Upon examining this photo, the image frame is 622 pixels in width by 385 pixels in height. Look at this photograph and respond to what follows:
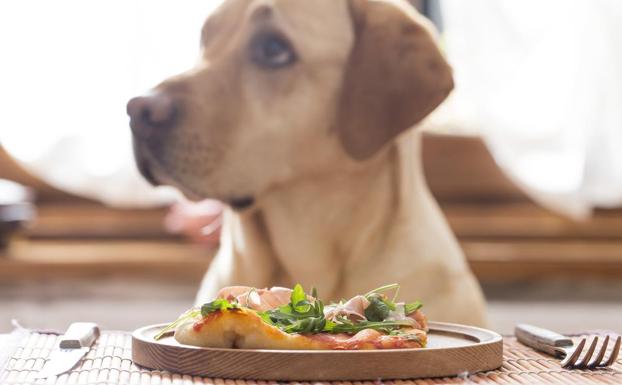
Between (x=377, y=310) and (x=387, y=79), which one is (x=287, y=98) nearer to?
(x=387, y=79)

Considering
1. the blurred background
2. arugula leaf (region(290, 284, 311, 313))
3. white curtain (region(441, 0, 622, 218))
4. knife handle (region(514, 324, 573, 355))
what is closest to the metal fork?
knife handle (region(514, 324, 573, 355))

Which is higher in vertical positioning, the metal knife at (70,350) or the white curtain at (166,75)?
the white curtain at (166,75)

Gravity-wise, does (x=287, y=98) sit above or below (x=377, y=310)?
above

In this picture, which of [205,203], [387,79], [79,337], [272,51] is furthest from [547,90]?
[79,337]

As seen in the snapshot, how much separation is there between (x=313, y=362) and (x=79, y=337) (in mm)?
338

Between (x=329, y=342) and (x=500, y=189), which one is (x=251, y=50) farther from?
(x=500, y=189)

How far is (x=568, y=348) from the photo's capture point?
1.15 metres

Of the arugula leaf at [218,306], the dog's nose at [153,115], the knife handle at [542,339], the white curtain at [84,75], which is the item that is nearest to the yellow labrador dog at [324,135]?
the dog's nose at [153,115]

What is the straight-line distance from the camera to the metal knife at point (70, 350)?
37.9 inches

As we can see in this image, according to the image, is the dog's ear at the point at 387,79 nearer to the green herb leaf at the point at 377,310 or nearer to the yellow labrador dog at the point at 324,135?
the yellow labrador dog at the point at 324,135

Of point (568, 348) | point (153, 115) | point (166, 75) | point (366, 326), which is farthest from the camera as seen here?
point (166, 75)

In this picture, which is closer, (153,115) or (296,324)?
(296,324)

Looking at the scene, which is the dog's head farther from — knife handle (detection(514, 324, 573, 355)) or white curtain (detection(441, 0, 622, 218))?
white curtain (detection(441, 0, 622, 218))

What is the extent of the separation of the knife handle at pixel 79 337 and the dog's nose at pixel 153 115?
583mm
